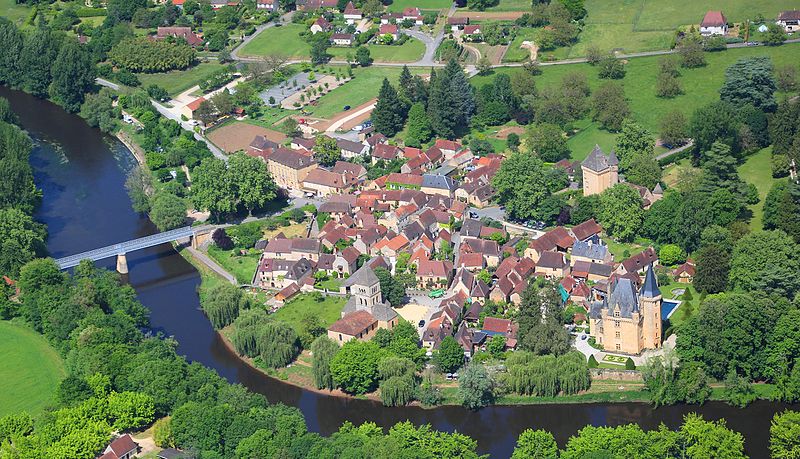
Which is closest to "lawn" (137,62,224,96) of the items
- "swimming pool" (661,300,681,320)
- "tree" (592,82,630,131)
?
"tree" (592,82,630,131)

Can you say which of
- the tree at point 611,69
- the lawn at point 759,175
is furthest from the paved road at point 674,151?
the tree at point 611,69

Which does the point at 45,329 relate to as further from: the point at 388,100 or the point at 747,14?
the point at 747,14

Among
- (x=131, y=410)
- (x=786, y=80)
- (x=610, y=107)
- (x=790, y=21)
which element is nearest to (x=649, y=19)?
(x=790, y=21)

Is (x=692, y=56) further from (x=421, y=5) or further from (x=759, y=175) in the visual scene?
(x=421, y=5)

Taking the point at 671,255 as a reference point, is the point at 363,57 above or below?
above

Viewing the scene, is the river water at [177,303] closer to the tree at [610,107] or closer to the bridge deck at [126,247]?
the bridge deck at [126,247]

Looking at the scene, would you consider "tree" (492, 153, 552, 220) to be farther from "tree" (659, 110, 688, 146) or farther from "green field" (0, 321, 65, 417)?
"green field" (0, 321, 65, 417)

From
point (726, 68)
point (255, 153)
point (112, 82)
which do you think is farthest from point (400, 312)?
point (112, 82)
